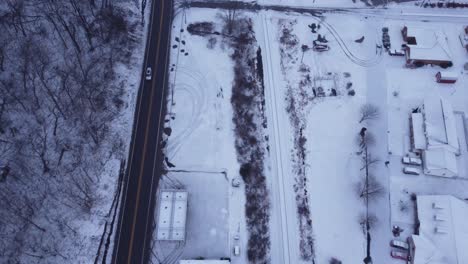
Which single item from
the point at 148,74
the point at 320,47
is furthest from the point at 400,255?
the point at 148,74

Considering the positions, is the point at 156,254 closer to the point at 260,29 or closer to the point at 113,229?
the point at 113,229

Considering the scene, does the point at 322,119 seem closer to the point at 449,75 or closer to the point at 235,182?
the point at 235,182

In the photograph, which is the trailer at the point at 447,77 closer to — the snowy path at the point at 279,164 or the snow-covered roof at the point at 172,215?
the snowy path at the point at 279,164

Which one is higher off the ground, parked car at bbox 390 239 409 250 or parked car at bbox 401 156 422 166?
parked car at bbox 401 156 422 166

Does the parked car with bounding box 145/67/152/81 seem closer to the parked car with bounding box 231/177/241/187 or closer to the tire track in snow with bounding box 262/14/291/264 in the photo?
the tire track in snow with bounding box 262/14/291/264

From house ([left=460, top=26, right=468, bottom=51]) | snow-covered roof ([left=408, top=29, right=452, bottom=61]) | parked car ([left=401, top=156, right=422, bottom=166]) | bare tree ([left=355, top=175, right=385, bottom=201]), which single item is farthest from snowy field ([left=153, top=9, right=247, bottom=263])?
house ([left=460, top=26, right=468, bottom=51])

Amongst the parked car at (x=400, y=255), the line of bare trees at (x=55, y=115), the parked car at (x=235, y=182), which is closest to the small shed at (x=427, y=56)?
the parked car at (x=400, y=255)

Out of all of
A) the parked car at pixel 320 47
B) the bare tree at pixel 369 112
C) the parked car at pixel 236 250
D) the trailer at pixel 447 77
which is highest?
the parked car at pixel 320 47

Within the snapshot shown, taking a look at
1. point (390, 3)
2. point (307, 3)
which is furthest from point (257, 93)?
point (390, 3)
